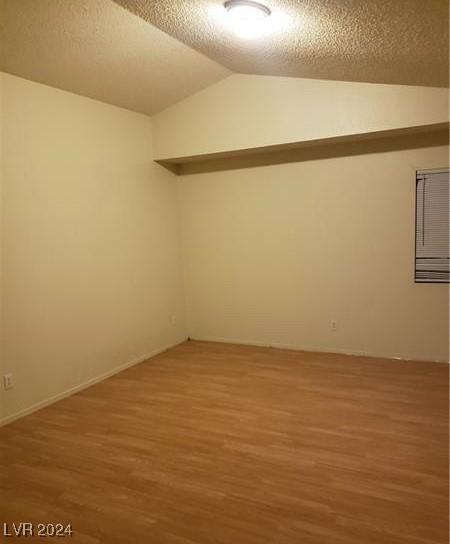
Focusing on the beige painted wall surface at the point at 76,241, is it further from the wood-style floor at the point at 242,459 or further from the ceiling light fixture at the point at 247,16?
the ceiling light fixture at the point at 247,16

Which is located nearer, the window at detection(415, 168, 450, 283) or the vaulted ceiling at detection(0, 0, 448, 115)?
the vaulted ceiling at detection(0, 0, 448, 115)

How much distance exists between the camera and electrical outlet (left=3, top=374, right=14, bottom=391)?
3184 millimetres

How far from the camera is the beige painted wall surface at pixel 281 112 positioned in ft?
12.0

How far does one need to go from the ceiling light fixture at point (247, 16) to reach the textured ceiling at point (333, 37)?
2.3 inches

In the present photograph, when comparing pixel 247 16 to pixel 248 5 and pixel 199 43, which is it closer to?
pixel 248 5

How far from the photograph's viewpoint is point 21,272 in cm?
328

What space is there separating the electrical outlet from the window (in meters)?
3.71

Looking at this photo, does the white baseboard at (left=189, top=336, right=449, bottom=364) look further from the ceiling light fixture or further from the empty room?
the ceiling light fixture

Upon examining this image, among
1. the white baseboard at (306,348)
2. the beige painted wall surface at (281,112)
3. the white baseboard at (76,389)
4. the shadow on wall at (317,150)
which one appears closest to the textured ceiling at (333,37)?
the beige painted wall surface at (281,112)

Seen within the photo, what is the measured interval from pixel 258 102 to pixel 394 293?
2.32 meters

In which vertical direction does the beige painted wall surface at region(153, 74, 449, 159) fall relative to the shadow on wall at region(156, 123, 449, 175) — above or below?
above

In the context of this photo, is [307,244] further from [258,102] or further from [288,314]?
[258,102]

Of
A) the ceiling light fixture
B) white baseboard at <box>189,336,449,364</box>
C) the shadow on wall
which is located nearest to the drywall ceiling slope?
the ceiling light fixture

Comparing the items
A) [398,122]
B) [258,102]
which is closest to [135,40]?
[258,102]
